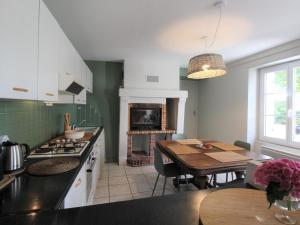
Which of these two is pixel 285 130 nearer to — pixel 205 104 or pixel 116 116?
pixel 205 104

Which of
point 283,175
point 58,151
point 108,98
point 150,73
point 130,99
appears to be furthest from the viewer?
point 108,98

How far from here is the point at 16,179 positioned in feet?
3.68

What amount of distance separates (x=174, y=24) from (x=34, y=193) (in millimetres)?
2178

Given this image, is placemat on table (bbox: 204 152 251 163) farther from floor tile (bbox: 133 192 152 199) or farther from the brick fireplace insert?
the brick fireplace insert

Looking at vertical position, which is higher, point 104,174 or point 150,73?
point 150,73

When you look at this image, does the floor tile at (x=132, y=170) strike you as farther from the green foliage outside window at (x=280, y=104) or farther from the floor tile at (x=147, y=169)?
the green foliage outside window at (x=280, y=104)

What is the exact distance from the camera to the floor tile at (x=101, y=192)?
2519mm

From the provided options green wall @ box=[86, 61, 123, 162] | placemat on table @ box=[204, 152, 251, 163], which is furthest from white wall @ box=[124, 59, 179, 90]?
placemat on table @ box=[204, 152, 251, 163]

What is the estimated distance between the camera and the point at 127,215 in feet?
2.53

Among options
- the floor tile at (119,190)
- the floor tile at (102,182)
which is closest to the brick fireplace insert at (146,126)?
the floor tile at (102,182)

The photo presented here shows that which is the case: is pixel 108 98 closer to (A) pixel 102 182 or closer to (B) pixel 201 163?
(A) pixel 102 182

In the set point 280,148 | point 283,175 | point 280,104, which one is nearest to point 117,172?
point 280,148

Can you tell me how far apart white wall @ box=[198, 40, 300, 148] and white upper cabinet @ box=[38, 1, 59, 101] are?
3222 mm

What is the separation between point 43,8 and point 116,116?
298cm
